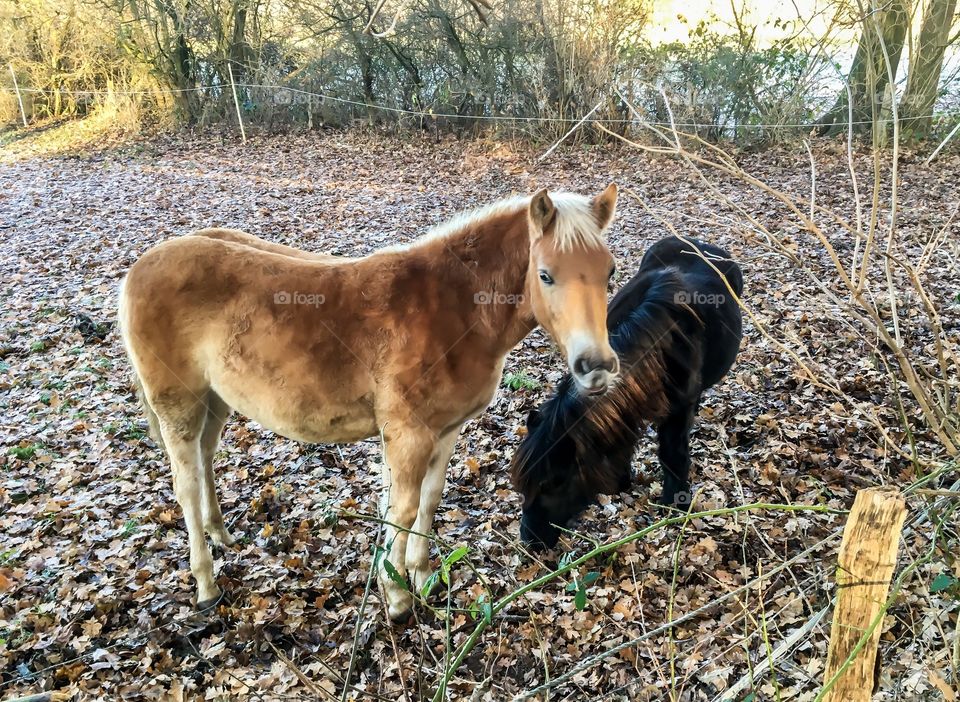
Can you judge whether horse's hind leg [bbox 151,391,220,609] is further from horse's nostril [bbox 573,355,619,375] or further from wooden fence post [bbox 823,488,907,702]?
wooden fence post [bbox 823,488,907,702]

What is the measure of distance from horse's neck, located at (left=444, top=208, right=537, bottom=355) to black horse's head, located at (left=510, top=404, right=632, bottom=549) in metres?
0.68

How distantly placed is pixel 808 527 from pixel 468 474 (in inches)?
96.5

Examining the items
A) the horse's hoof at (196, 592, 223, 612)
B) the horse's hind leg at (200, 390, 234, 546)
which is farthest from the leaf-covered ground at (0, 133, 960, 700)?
the horse's hind leg at (200, 390, 234, 546)

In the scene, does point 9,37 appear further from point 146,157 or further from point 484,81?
point 484,81

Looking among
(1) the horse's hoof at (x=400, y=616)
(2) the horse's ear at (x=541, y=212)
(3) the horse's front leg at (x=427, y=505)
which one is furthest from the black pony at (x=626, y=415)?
(2) the horse's ear at (x=541, y=212)

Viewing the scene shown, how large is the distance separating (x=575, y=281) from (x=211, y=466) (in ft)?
9.71

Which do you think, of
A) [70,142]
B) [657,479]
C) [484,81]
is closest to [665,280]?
[657,479]

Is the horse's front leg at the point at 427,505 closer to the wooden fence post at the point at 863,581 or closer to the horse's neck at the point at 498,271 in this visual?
the horse's neck at the point at 498,271

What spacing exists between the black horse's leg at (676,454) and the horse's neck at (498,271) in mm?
1568

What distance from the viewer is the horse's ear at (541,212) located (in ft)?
9.06

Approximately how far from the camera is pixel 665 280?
4062 mm

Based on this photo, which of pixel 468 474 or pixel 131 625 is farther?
pixel 468 474

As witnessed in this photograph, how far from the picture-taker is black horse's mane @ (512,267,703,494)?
12.0ft

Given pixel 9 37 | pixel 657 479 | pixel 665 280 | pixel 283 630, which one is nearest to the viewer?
pixel 283 630
